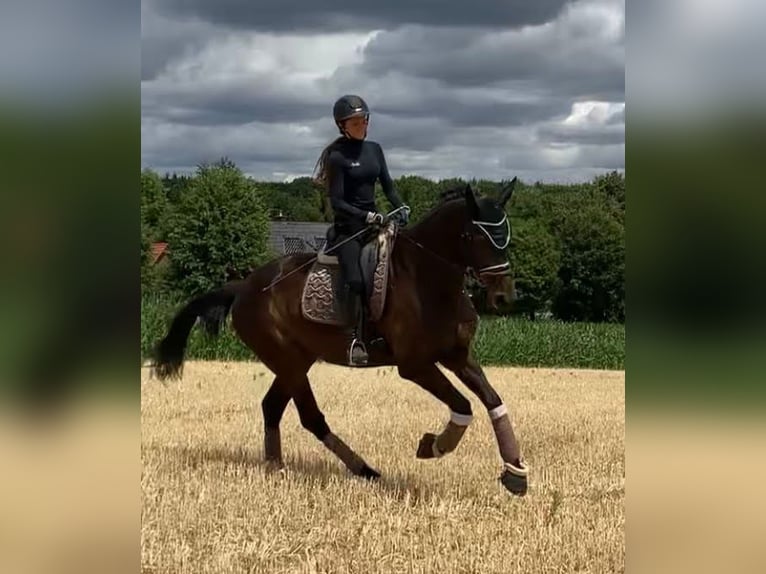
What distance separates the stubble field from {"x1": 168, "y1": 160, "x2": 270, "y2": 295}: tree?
3012 mm

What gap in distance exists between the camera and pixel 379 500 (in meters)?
6.19

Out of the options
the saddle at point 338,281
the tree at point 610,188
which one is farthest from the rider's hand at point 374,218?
the tree at point 610,188

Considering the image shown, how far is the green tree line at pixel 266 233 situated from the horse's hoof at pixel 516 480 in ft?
19.1

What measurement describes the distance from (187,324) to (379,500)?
2542 mm

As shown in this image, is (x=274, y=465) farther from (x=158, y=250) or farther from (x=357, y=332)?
(x=158, y=250)

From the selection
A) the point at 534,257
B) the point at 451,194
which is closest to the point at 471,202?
the point at 451,194

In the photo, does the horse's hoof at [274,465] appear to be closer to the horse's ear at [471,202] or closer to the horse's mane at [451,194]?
the horse's mane at [451,194]

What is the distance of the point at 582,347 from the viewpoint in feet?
56.6

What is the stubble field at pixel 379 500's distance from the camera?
17.3 ft

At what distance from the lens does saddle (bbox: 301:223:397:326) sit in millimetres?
6383
